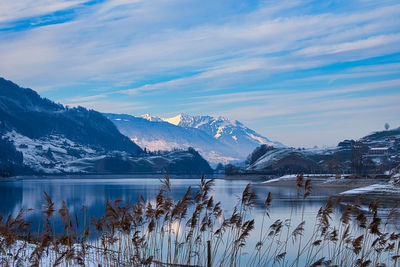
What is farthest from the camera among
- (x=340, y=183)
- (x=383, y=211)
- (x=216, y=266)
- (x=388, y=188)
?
(x=340, y=183)

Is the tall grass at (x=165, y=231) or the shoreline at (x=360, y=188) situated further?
the shoreline at (x=360, y=188)

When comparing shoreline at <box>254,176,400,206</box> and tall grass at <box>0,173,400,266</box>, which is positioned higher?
tall grass at <box>0,173,400,266</box>

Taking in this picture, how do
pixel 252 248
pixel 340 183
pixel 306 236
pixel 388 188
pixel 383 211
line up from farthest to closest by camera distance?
pixel 340 183 < pixel 388 188 < pixel 383 211 < pixel 306 236 < pixel 252 248

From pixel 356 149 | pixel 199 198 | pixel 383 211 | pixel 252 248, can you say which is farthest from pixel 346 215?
pixel 356 149

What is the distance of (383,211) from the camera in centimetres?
5369

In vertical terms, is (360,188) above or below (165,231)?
below

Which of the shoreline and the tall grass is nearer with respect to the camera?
the tall grass

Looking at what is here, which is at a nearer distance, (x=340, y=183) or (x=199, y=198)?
(x=199, y=198)

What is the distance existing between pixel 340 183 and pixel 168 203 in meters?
129

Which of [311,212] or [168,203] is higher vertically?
[168,203]

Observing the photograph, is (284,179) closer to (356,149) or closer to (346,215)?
(356,149)

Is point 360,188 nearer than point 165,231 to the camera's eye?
No

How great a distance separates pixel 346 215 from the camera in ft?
46.9

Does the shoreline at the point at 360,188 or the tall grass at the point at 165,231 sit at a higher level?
the tall grass at the point at 165,231
